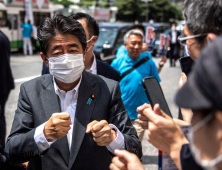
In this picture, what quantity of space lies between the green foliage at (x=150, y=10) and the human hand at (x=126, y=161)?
184 ft

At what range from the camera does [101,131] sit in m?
1.65

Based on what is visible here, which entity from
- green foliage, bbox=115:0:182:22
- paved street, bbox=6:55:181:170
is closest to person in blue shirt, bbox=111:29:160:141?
paved street, bbox=6:55:181:170

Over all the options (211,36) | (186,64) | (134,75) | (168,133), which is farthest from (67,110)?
(134,75)

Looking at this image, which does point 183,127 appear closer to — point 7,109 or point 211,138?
point 211,138

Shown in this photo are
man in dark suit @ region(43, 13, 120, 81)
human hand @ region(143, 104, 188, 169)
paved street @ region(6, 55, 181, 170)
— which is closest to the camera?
human hand @ region(143, 104, 188, 169)

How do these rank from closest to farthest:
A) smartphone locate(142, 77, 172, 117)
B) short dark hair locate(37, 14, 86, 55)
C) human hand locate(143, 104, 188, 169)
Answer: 1. human hand locate(143, 104, 188, 169)
2. smartphone locate(142, 77, 172, 117)
3. short dark hair locate(37, 14, 86, 55)

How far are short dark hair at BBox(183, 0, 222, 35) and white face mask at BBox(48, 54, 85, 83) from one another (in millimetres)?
980

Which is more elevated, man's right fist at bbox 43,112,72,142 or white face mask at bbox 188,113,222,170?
white face mask at bbox 188,113,222,170

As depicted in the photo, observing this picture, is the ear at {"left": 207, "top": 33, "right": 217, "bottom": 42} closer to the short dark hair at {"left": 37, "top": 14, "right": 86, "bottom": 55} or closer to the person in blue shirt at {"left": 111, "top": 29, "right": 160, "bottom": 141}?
the short dark hair at {"left": 37, "top": 14, "right": 86, "bottom": 55}

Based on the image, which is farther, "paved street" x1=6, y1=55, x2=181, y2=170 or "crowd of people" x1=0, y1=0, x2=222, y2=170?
"paved street" x1=6, y1=55, x2=181, y2=170

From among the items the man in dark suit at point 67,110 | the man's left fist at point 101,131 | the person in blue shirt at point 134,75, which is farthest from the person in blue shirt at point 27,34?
the man's left fist at point 101,131

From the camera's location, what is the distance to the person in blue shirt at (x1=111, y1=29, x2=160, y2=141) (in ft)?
13.1

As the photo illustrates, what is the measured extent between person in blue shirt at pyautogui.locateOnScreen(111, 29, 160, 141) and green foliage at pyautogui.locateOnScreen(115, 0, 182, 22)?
173ft

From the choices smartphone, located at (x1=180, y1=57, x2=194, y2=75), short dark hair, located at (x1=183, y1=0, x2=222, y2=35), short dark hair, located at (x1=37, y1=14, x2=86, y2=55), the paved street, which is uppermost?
short dark hair, located at (x1=183, y1=0, x2=222, y2=35)
